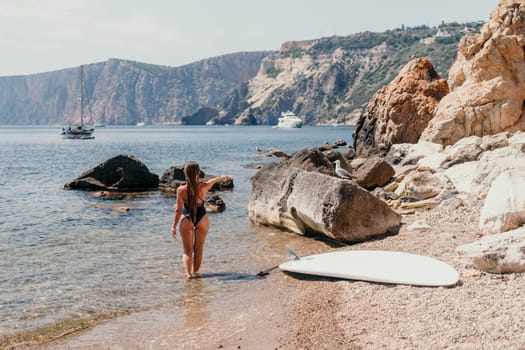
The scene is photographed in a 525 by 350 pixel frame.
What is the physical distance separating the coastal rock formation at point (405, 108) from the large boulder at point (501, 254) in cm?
2718

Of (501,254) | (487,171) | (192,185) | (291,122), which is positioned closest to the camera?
(501,254)

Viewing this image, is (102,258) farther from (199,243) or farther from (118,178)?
(118,178)

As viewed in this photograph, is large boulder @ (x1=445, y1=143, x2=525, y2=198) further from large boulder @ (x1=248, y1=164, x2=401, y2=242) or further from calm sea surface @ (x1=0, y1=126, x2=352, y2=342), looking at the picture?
calm sea surface @ (x1=0, y1=126, x2=352, y2=342)

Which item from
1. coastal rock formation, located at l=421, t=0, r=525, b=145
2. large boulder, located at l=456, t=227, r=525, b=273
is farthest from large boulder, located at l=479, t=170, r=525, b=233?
coastal rock formation, located at l=421, t=0, r=525, b=145

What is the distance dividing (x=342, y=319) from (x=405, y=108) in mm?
29301

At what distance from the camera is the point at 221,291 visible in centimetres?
923

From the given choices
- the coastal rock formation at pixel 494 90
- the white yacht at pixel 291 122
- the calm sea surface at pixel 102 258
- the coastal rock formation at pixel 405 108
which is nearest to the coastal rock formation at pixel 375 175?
the calm sea surface at pixel 102 258

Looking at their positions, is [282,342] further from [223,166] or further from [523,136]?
[223,166]

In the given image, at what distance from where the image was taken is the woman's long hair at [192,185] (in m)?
9.86

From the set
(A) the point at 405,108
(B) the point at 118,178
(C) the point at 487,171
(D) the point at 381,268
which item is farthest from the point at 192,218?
(A) the point at 405,108

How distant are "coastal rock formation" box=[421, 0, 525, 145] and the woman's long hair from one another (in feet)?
63.8

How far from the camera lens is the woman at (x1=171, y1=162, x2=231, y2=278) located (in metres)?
9.98

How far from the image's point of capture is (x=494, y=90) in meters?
26.1

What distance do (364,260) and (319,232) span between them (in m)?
3.26
